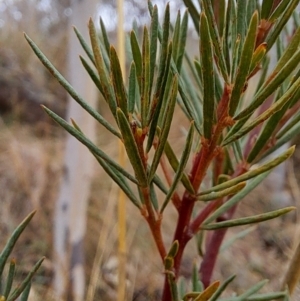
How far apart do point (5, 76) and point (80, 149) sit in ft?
3.33

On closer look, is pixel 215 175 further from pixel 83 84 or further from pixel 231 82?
pixel 83 84

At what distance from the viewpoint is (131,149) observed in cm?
9

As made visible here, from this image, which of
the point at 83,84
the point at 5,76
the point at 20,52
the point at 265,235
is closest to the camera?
the point at 83,84

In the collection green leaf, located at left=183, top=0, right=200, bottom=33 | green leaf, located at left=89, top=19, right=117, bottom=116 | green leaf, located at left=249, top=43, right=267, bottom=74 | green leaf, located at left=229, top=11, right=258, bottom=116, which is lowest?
green leaf, located at left=229, top=11, right=258, bottom=116

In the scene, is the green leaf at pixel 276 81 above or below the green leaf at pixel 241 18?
below

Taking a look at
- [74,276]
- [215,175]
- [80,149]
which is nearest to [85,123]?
[80,149]

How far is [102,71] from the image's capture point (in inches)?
3.7

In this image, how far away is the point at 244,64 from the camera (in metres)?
0.08

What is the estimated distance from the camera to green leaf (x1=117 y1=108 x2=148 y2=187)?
3.2 inches

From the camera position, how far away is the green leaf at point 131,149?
0.08m

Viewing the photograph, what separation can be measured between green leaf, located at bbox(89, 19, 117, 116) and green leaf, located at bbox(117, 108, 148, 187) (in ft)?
0.03

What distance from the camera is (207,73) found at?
0.08 metres

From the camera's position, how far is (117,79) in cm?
8

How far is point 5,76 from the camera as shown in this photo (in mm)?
1462
